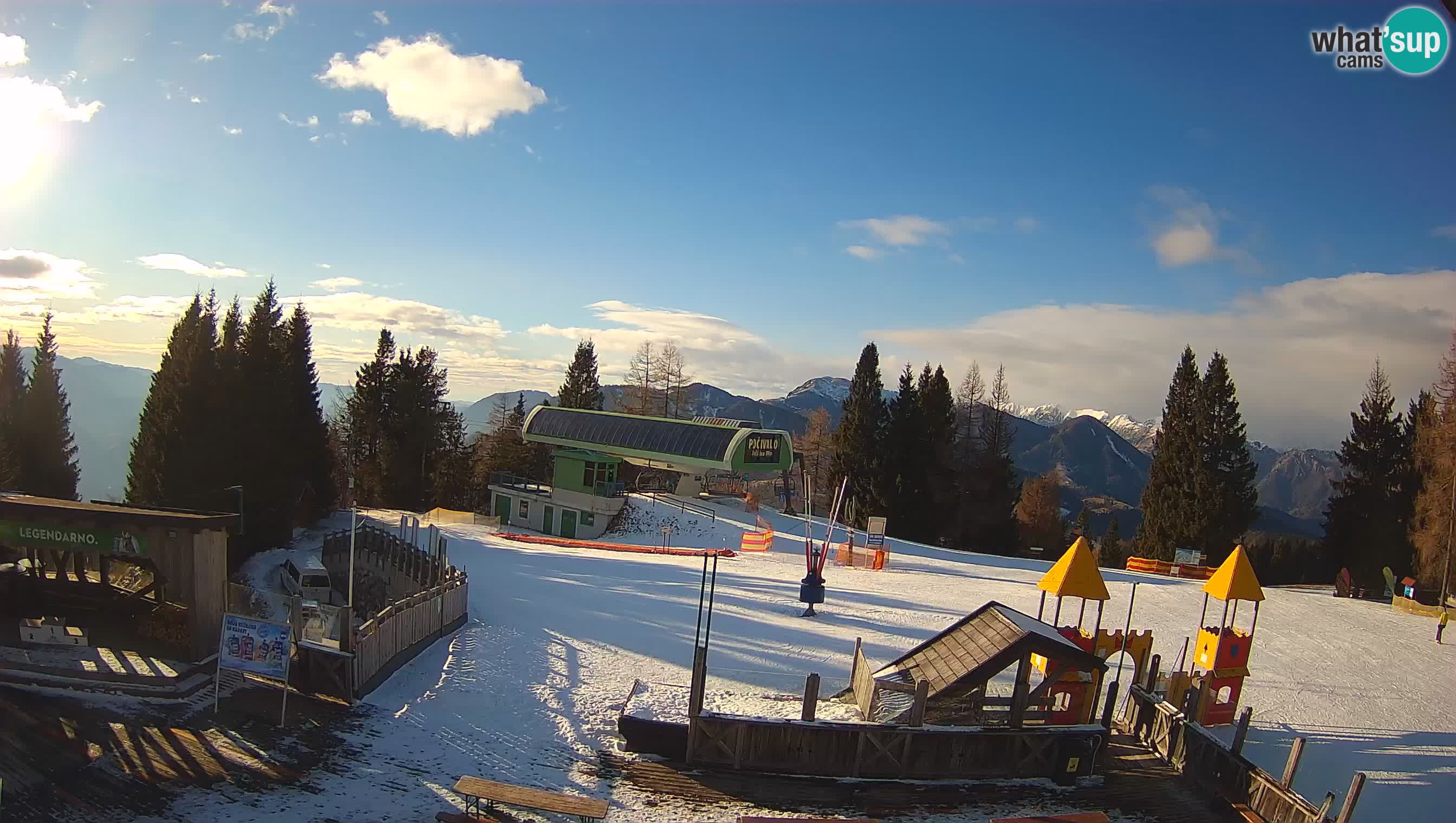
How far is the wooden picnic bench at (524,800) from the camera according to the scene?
9.94 metres

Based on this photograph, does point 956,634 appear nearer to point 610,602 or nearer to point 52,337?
point 610,602

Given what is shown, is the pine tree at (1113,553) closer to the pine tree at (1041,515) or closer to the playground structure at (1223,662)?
the pine tree at (1041,515)

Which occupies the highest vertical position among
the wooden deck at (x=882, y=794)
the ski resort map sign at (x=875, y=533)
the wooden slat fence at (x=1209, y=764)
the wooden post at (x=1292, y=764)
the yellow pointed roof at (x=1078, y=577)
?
the yellow pointed roof at (x=1078, y=577)

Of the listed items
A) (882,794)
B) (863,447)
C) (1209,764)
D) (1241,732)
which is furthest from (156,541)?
(863,447)

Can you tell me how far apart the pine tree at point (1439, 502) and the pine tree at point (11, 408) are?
63050 millimetres

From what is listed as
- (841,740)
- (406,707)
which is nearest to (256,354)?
(406,707)

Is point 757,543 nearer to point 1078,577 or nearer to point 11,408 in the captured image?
point 1078,577

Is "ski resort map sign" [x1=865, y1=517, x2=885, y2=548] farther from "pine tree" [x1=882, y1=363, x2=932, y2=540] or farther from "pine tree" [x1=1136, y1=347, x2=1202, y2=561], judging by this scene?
"pine tree" [x1=1136, y1=347, x2=1202, y2=561]

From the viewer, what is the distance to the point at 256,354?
35656 mm

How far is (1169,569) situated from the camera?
35750mm

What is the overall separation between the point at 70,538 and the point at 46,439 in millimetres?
36819

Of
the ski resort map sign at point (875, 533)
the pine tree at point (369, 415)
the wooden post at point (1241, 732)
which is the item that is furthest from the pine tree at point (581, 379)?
the wooden post at point (1241, 732)

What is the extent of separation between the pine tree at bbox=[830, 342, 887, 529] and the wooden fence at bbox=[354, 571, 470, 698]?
32.4 m

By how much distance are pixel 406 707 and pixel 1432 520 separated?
4464 centimetres
